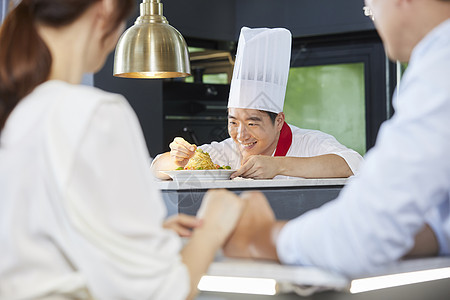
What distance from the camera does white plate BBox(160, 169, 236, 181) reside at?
2348 mm

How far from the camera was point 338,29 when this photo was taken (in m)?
4.21

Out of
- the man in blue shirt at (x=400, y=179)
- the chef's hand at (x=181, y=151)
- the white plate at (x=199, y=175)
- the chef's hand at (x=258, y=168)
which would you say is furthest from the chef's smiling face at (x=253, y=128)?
the man in blue shirt at (x=400, y=179)

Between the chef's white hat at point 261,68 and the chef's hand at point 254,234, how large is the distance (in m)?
1.94

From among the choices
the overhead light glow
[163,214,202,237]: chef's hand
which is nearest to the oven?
[163,214,202,237]: chef's hand

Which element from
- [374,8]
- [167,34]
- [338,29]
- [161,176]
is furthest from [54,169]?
[338,29]

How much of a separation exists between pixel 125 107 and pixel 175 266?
226 mm

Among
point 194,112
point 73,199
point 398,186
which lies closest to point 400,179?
point 398,186

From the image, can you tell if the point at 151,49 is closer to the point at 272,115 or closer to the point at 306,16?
the point at 272,115

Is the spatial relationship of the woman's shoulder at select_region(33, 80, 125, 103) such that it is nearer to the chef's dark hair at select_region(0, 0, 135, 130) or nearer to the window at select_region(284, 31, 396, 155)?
→ the chef's dark hair at select_region(0, 0, 135, 130)

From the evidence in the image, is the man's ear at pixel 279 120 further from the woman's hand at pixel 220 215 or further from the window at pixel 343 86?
the woman's hand at pixel 220 215

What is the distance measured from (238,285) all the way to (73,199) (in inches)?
11.7

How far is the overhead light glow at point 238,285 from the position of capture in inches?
35.5

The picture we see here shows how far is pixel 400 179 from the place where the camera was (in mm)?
822

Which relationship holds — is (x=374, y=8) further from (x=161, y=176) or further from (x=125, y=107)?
(x=161, y=176)
